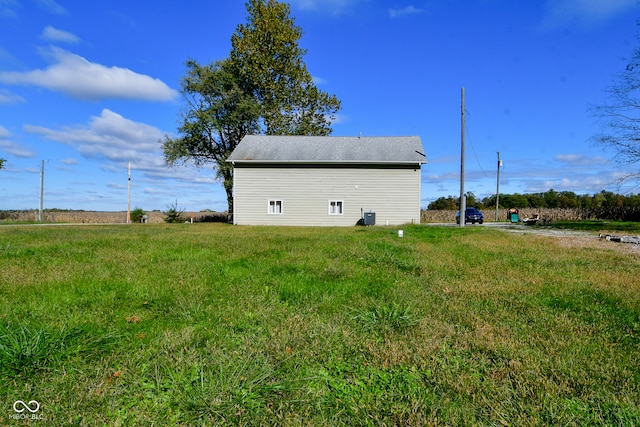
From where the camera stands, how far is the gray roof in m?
23.3

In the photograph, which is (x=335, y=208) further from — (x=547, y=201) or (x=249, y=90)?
(x=547, y=201)

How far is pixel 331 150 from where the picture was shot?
81.2 feet

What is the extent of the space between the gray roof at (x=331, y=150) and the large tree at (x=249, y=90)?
19.3 ft

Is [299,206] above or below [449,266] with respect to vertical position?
above

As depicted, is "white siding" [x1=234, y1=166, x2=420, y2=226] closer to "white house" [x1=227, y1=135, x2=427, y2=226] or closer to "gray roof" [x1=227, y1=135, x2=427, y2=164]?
"white house" [x1=227, y1=135, x2=427, y2=226]

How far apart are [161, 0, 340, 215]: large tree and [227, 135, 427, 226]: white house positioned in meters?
7.06

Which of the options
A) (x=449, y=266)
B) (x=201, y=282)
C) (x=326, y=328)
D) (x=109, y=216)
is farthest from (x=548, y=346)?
(x=109, y=216)

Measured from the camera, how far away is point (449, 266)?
22.5 feet

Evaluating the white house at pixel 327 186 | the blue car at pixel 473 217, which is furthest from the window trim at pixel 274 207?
the blue car at pixel 473 217

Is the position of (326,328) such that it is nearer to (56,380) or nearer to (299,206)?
(56,380)

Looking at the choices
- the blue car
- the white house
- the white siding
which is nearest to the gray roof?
the white house

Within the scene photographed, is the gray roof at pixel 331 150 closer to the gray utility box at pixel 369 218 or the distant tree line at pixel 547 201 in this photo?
the gray utility box at pixel 369 218

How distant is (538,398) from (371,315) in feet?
5.62

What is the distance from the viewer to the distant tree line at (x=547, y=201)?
176 ft
